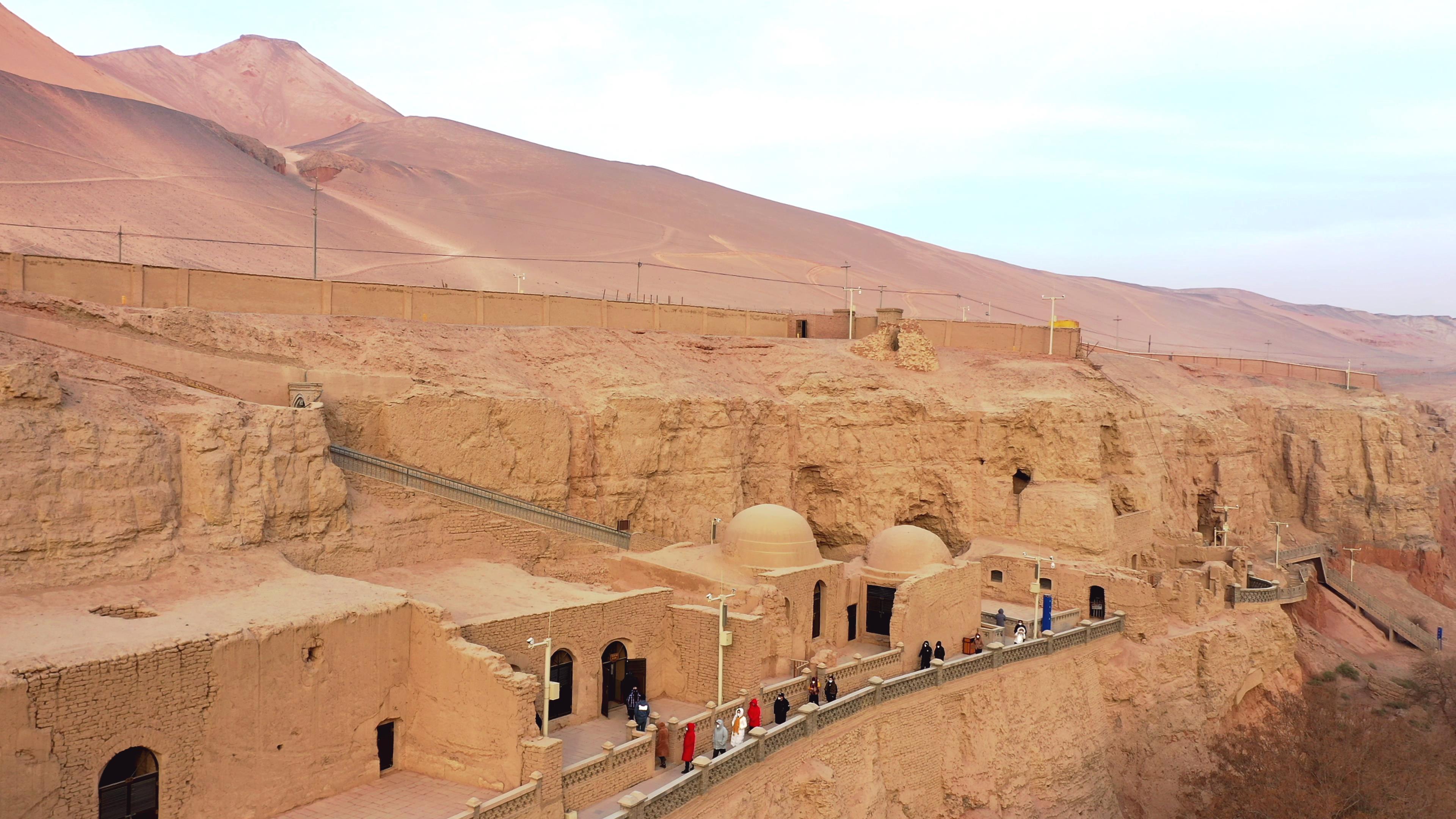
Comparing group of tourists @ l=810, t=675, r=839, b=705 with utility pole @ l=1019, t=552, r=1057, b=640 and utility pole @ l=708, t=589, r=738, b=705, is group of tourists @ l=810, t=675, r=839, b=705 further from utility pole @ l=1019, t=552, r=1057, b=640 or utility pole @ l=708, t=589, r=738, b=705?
utility pole @ l=1019, t=552, r=1057, b=640

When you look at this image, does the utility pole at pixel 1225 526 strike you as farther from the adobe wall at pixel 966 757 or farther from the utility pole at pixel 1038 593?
the adobe wall at pixel 966 757

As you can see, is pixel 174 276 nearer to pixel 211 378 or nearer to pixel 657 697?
pixel 211 378

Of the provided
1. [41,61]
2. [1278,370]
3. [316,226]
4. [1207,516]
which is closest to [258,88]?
[41,61]

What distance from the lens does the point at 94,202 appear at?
5500 cm

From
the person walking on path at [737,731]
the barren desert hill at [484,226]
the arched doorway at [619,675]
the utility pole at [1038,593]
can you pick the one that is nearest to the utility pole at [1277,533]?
the utility pole at [1038,593]

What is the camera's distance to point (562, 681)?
18.2m

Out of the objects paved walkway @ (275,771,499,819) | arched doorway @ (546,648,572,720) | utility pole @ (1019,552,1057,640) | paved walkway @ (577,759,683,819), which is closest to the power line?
utility pole @ (1019,552,1057,640)

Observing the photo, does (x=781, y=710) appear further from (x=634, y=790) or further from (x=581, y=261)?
(x=581, y=261)

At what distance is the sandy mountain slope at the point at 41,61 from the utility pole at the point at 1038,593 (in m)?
67.0

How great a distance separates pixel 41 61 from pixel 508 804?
76.9 meters

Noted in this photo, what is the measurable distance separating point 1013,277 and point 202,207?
8679 centimetres

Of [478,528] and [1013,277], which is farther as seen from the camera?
[1013,277]

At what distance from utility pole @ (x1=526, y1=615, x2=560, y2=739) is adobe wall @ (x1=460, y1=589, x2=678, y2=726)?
67 millimetres

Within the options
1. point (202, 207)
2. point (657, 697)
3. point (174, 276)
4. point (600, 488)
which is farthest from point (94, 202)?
point (657, 697)
